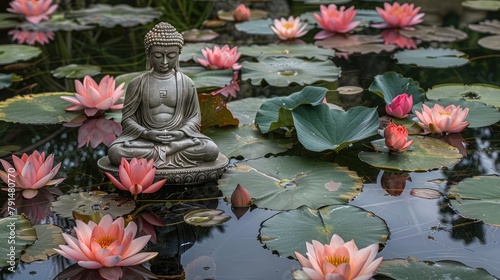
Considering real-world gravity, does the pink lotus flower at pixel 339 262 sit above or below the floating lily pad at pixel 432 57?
above

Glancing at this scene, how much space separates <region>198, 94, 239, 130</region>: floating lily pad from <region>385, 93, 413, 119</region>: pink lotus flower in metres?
0.79

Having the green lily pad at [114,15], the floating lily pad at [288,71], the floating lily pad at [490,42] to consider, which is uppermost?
the floating lily pad at [288,71]

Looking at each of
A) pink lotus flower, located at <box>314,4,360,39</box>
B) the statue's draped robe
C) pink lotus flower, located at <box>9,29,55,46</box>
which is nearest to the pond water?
the statue's draped robe

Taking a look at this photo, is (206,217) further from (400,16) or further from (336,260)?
(400,16)

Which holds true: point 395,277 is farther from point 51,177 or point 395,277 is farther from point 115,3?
point 115,3

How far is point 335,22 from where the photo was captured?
5359 millimetres

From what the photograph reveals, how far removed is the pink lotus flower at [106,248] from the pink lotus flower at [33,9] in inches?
164

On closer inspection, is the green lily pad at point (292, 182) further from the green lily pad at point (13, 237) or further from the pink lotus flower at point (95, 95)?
the pink lotus flower at point (95, 95)

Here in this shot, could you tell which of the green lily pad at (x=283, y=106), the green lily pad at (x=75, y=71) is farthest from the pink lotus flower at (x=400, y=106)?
the green lily pad at (x=75, y=71)

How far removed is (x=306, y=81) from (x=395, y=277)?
215 cm

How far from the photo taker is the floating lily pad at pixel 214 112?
3.42 metres

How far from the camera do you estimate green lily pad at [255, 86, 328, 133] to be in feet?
10.9

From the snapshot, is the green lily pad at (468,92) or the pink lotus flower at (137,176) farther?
the green lily pad at (468,92)

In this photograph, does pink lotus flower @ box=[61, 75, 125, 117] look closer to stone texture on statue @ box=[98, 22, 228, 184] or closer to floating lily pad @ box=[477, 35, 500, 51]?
stone texture on statue @ box=[98, 22, 228, 184]
